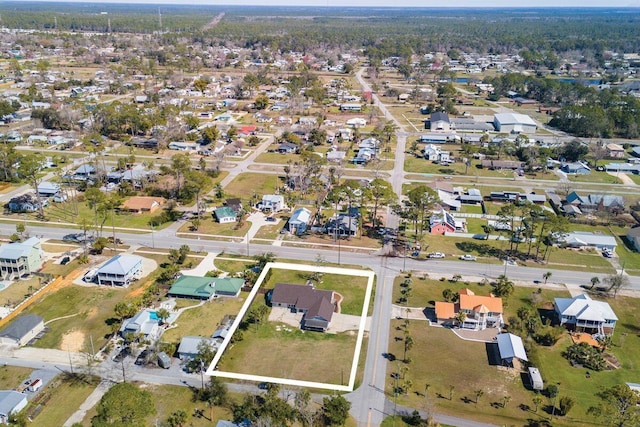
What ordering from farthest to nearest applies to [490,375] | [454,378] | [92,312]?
1. [92,312]
2. [490,375]
3. [454,378]

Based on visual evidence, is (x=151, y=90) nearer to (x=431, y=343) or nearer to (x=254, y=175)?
(x=254, y=175)

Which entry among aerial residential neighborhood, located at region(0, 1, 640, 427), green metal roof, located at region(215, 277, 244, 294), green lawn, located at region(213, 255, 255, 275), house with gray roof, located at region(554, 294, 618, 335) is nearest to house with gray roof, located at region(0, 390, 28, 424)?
aerial residential neighborhood, located at region(0, 1, 640, 427)

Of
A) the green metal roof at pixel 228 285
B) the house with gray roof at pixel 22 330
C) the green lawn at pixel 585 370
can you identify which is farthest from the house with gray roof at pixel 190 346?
the green lawn at pixel 585 370

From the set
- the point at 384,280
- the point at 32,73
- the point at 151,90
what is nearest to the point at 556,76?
the point at 151,90

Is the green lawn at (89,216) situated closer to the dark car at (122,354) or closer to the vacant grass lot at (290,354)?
the dark car at (122,354)

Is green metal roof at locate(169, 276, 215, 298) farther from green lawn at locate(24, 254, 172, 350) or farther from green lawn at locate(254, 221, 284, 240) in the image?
green lawn at locate(254, 221, 284, 240)

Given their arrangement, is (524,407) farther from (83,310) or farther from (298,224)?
(83,310)

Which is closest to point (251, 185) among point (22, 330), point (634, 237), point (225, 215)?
point (225, 215)

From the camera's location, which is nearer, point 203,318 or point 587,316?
point 587,316
